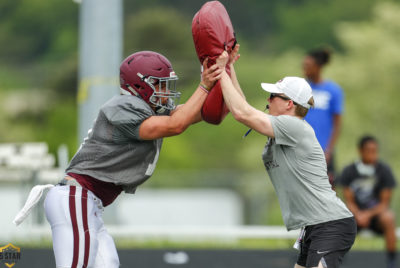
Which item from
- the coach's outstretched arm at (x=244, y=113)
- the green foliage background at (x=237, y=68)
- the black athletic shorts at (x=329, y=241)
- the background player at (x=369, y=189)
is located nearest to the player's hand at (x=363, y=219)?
the background player at (x=369, y=189)

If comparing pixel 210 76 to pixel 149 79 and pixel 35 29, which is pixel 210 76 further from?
pixel 35 29

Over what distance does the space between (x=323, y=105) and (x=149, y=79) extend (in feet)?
11.0

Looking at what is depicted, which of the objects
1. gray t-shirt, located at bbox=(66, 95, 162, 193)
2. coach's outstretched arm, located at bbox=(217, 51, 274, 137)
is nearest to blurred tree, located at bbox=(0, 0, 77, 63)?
gray t-shirt, located at bbox=(66, 95, 162, 193)

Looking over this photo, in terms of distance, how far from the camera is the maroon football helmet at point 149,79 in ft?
18.7

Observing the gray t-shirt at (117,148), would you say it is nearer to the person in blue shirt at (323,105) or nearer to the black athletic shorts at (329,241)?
the black athletic shorts at (329,241)

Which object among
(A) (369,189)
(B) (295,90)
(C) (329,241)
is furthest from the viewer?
(A) (369,189)

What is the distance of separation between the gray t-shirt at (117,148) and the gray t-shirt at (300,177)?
800 mm

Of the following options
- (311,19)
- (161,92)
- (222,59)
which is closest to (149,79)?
(161,92)

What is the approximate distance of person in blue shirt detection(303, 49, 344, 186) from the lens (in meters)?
8.62

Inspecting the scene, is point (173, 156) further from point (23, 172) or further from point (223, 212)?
point (23, 172)

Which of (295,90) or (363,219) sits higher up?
(295,90)

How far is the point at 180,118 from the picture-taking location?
5.56 meters

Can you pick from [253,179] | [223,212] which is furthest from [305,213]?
[253,179]

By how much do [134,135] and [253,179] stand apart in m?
25.1
